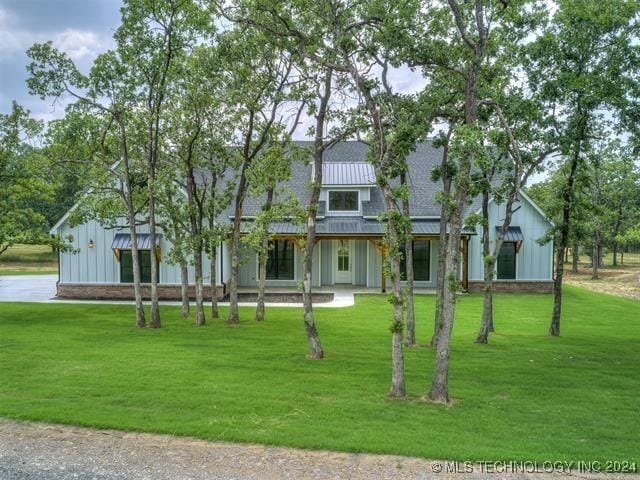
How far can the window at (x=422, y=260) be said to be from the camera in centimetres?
2305

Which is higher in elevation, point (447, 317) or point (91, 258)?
point (91, 258)

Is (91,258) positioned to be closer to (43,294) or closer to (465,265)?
(43,294)

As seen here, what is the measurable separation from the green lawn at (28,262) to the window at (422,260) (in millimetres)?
25367

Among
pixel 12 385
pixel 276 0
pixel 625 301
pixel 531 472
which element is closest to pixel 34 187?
pixel 12 385

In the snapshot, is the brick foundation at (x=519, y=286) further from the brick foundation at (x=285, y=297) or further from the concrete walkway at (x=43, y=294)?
the brick foundation at (x=285, y=297)

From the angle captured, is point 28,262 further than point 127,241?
Yes

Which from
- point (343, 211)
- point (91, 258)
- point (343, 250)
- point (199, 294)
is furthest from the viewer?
point (343, 250)

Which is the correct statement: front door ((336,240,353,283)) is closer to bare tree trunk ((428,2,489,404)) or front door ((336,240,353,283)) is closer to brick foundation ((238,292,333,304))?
brick foundation ((238,292,333,304))

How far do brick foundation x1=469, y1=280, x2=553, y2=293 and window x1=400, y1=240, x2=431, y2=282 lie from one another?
2.05 metres

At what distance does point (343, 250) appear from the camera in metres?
23.8

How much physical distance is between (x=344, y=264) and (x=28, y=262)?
3117 centimetres

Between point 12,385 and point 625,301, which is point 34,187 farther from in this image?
point 625,301

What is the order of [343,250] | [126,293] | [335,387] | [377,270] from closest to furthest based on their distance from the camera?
[335,387] < [126,293] < [377,270] < [343,250]

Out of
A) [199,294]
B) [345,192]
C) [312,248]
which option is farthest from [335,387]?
[345,192]
